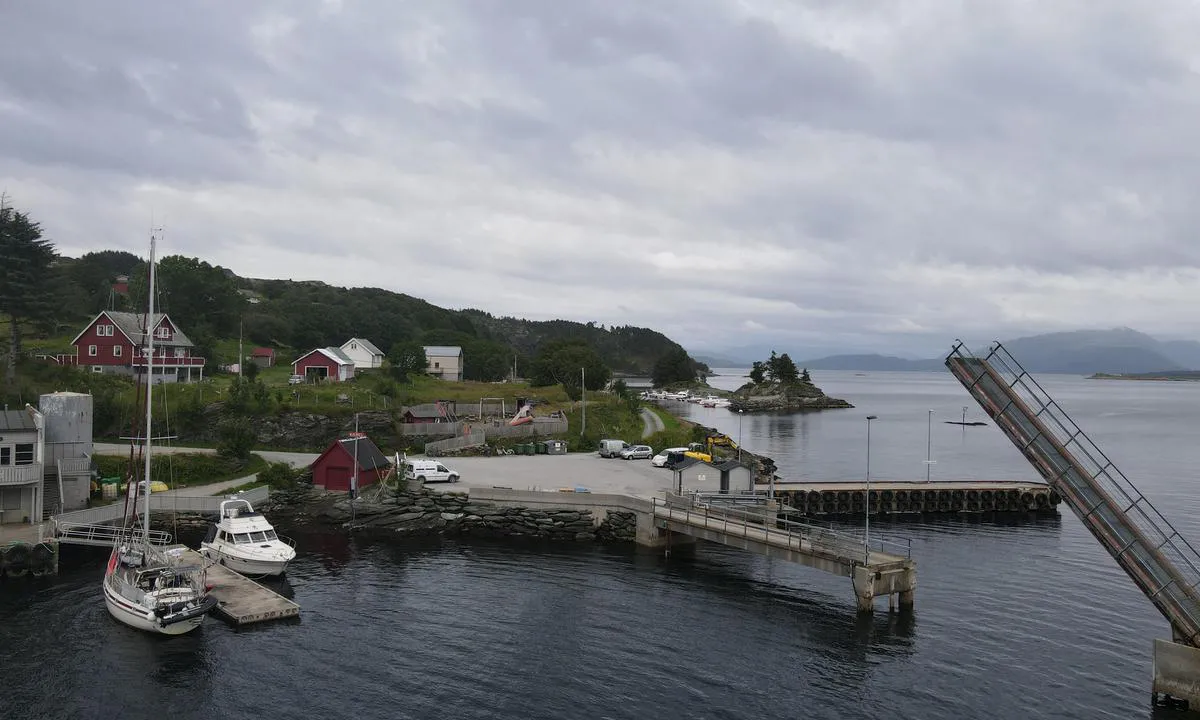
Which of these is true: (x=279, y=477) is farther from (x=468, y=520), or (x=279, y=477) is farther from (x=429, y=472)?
(x=468, y=520)

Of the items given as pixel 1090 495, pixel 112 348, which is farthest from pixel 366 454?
pixel 112 348

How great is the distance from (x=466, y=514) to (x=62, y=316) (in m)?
92.2

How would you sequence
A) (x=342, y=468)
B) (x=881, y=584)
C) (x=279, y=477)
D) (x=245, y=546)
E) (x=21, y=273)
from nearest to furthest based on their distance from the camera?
(x=881, y=584) < (x=245, y=546) < (x=342, y=468) < (x=279, y=477) < (x=21, y=273)

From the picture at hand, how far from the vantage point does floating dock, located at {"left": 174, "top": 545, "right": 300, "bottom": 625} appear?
32156mm

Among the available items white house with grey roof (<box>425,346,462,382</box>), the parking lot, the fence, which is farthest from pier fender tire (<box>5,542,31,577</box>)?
white house with grey roof (<box>425,346,462,382</box>)

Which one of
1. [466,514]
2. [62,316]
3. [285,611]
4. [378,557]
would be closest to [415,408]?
[466,514]

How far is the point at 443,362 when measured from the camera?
399 ft

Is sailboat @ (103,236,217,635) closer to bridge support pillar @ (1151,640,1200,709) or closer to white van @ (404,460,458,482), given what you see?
white van @ (404,460,458,482)

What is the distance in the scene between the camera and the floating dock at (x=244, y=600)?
32156 millimetres

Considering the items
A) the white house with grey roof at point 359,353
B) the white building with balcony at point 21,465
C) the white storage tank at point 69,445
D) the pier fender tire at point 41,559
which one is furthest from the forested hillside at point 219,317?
the pier fender tire at point 41,559

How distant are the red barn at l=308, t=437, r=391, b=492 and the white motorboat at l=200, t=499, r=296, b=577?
11516mm

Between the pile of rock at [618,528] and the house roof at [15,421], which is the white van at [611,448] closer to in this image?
the pile of rock at [618,528]

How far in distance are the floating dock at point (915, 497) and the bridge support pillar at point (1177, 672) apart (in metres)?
34.1

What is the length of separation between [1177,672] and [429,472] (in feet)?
140
